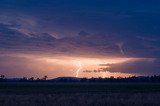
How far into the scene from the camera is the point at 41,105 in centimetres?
2547

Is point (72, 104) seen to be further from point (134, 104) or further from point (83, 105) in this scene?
point (134, 104)

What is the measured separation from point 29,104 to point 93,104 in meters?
3.99

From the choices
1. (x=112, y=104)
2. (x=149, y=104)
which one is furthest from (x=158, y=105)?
(x=112, y=104)

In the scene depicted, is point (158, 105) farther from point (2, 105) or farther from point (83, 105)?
point (2, 105)

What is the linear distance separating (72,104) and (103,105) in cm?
193

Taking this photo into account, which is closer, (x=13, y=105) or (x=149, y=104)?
(x=13, y=105)

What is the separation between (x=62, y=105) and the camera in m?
→ 25.0

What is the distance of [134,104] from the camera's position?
27234 mm

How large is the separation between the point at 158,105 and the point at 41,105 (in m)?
7.50

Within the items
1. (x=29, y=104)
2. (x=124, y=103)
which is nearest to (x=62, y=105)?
(x=29, y=104)

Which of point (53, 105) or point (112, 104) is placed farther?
point (112, 104)

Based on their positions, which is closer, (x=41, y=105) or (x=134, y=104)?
(x=41, y=105)

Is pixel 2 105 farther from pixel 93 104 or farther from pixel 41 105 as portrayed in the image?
pixel 93 104

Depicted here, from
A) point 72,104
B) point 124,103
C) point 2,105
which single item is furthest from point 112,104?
point 2,105
